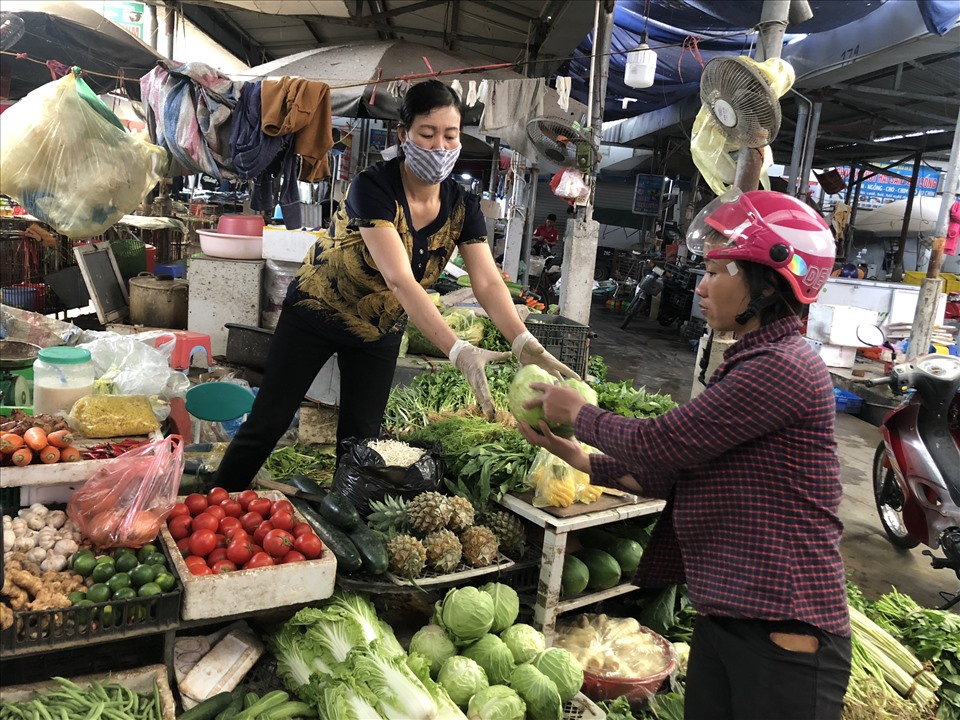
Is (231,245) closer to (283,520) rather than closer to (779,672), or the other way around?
(283,520)

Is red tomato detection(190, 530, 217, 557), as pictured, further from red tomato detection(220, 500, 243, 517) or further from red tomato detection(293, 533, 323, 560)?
red tomato detection(293, 533, 323, 560)

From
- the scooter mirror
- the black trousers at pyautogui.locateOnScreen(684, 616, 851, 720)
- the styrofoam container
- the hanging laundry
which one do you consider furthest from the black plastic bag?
the scooter mirror

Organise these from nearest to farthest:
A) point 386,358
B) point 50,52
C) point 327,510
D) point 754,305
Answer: point 754,305 → point 327,510 → point 386,358 → point 50,52

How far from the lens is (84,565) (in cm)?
241

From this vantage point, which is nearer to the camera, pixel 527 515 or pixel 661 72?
pixel 527 515

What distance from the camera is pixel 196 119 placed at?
5039 mm

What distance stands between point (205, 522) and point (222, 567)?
0.87ft

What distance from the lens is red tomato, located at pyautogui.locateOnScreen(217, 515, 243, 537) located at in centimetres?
276

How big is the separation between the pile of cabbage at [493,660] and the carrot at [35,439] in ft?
5.15

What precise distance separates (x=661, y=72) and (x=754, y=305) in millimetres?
13045

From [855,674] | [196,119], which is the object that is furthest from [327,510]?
Result: [196,119]

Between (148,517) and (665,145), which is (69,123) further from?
(665,145)

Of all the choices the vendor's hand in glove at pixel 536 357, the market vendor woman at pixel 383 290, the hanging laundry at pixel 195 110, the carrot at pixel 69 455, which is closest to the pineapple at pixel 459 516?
the market vendor woman at pixel 383 290

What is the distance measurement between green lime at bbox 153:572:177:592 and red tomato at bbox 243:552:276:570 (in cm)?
26
